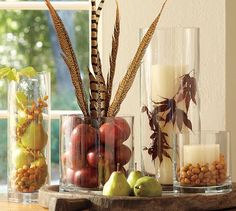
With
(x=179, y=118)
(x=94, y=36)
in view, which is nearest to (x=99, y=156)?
(x=179, y=118)

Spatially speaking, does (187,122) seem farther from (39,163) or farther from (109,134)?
(39,163)

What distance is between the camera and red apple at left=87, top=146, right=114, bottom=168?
2277 mm

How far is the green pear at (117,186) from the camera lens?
2158mm

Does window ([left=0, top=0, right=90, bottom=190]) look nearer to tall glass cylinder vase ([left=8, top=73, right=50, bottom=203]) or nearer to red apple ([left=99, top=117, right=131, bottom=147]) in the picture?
tall glass cylinder vase ([left=8, top=73, right=50, bottom=203])

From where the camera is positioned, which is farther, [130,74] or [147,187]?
[130,74]

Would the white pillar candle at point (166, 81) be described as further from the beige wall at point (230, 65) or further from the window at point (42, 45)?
the window at point (42, 45)

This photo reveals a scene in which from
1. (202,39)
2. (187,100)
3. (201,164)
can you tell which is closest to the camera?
(201,164)

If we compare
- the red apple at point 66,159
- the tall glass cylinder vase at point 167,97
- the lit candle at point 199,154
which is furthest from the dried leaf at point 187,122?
the red apple at point 66,159

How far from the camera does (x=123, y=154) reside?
7.56 feet

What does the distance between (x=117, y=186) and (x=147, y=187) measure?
8 centimetres

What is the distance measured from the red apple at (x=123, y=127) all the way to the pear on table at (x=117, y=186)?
0.50ft

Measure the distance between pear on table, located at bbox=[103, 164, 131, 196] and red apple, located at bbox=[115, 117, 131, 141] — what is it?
6.0 inches

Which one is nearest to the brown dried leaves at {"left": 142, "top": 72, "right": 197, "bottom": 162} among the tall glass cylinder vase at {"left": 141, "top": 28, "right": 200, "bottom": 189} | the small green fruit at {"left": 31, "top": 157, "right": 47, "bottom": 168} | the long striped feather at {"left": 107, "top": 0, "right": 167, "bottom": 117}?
the tall glass cylinder vase at {"left": 141, "top": 28, "right": 200, "bottom": 189}

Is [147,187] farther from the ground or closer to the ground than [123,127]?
closer to the ground
